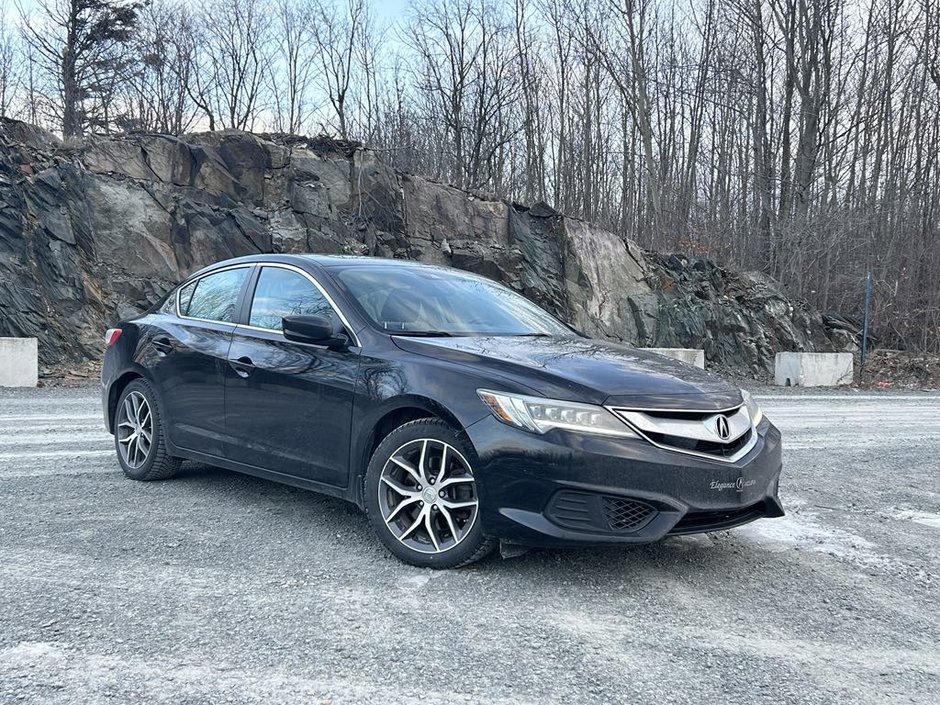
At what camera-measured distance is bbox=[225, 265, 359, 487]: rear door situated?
4215 millimetres

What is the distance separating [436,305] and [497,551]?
1.54 metres

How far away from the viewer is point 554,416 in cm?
352

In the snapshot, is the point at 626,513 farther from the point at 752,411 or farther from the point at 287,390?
the point at 287,390

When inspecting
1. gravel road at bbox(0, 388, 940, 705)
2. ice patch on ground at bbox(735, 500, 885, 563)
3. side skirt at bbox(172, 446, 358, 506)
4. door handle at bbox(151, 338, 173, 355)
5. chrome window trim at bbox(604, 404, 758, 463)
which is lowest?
gravel road at bbox(0, 388, 940, 705)

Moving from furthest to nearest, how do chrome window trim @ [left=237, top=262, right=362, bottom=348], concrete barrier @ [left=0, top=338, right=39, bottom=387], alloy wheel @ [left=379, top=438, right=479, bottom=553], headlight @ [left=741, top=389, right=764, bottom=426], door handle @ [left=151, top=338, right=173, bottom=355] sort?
1. concrete barrier @ [left=0, top=338, right=39, bottom=387]
2. door handle @ [left=151, top=338, right=173, bottom=355]
3. chrome window trim @ [left=237, top=262, right=362, bottom=348]
4. headlight @ [left=741, top=389, right=764, bottom=426]
5. alloy wheel @ [left=379, top=438, right=479, bottom=553]

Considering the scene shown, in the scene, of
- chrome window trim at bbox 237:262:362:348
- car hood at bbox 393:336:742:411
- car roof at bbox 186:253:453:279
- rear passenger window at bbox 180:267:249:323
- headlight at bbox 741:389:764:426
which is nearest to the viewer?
car hood at bbox 393:336:742:411

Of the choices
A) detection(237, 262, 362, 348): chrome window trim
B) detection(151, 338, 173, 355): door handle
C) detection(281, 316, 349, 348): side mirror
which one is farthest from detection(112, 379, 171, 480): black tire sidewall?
detection(281, 316, 349, 348): side mirror

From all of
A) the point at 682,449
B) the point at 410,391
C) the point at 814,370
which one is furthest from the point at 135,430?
the point at 814,370

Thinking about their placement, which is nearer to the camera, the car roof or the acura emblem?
the acura emblem

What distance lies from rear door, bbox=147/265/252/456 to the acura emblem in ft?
9.58

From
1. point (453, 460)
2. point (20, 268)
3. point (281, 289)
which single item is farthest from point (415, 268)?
point (20, 268)

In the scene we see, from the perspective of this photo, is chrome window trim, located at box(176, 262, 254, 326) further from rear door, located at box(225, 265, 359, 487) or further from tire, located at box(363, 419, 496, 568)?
tire, located at box(363, 419, 496, 568)

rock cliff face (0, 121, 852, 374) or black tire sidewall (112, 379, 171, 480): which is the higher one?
rock cliff face (0, 121, 852, 374)

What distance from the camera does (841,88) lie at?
26.2 meters
